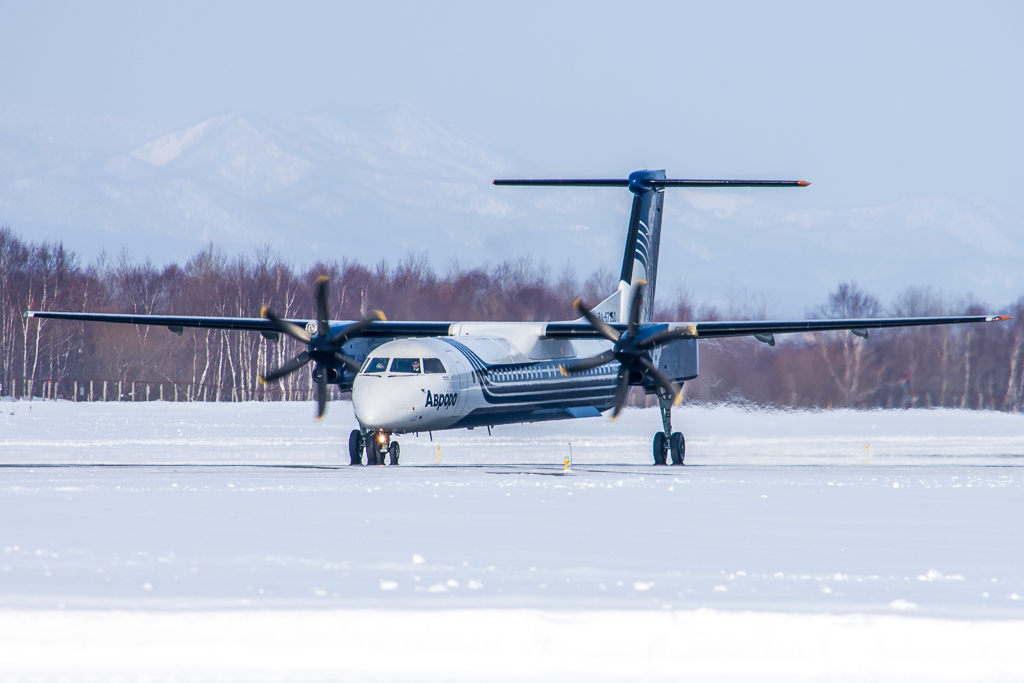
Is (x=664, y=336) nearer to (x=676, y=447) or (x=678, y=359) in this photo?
(x=676, y=447)

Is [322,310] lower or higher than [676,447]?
higher

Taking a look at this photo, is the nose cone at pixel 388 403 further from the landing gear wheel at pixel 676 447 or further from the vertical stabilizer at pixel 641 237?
the vertical stabilizer at pixel 641 237

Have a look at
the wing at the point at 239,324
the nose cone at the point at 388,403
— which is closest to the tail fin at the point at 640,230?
the wing at the point at 239,324

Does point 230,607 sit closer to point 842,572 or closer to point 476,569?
point 476,569

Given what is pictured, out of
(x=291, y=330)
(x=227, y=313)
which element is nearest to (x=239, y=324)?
(x=291, y=330)

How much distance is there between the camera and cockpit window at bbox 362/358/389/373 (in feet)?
79.7

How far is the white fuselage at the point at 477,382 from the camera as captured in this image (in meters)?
23.8

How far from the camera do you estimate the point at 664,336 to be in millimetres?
26516

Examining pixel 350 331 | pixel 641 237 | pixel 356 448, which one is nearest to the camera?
pixel 356 448

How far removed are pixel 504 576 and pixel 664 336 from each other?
16874 millimetres

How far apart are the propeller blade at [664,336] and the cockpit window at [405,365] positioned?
5.32 meters

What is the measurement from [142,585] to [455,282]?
8400 centimetres

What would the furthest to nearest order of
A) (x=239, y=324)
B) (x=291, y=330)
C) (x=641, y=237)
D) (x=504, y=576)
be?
1. (x=641, y=237)
2. (x=239, y=324)
3. (x=291, y=330)
4. (x=504, y=576)

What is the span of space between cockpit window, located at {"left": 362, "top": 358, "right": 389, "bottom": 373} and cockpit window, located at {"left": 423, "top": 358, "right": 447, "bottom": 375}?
0.84 metres
